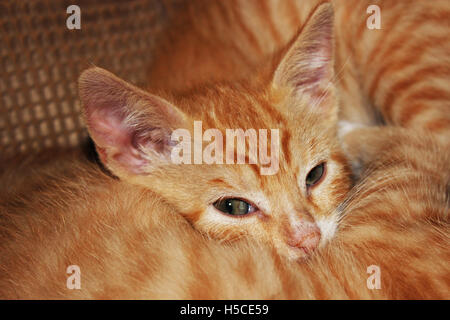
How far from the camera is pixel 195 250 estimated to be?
108 cm

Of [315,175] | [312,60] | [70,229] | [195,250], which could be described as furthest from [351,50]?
[70,229]

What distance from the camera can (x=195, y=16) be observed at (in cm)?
213

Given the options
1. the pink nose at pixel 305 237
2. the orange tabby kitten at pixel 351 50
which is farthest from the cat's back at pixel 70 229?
the orange tabby kitten at pixel 351 50

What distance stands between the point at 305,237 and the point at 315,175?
0.25m

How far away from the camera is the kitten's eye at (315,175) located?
1.36 meters

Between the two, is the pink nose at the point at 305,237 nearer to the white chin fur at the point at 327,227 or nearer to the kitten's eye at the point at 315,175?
the white chin fur at the point at 327,227

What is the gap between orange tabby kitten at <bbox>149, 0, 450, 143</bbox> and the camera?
1.68 meters

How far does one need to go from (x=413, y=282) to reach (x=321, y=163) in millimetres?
459

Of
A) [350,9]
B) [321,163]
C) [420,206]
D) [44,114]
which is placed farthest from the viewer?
[44,114]

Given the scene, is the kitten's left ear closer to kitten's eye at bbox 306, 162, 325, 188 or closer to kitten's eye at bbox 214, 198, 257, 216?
kitten's eye at bbox 306, 162, 325, 188

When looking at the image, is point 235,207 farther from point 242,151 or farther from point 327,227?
point 327,227

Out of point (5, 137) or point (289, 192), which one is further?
point (5, 137)
